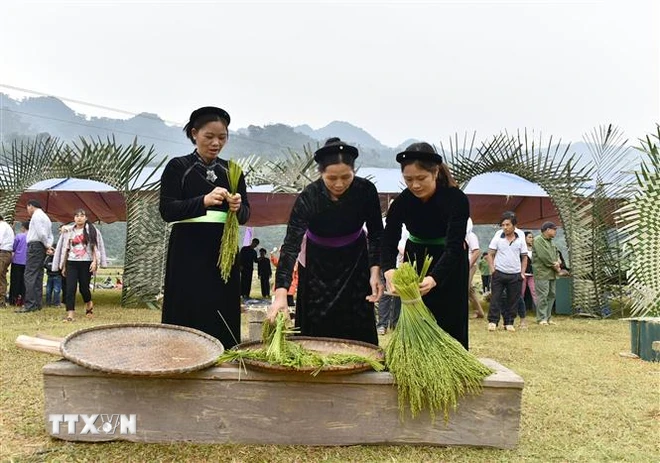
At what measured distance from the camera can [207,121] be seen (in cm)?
309

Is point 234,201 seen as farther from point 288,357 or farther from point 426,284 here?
point 426,284

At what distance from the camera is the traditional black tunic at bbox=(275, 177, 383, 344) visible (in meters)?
3.12

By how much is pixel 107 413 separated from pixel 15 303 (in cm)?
794

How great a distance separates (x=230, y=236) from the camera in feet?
10.2

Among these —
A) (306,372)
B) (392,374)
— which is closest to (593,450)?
(392,374)

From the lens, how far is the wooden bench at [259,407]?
2498mm

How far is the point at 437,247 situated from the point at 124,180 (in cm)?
722

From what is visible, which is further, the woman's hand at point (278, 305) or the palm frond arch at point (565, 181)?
the palm frond arch at point (565, 181)

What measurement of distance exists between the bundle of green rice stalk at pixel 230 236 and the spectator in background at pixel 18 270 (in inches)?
291

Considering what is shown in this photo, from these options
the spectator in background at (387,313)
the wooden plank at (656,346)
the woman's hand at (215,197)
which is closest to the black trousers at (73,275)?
the spectator in background at (387,313)

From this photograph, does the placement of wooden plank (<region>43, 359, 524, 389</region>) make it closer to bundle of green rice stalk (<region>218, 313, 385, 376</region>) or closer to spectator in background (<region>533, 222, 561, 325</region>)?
bundle of green rice stalk (<region>218, 313, 385, 376</region>)

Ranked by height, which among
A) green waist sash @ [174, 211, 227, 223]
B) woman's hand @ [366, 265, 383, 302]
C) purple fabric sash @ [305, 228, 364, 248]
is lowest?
woman's hand @ [366, 265, 383, 302]

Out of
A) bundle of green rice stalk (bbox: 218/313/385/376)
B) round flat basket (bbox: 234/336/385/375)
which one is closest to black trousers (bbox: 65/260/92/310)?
round flat basket (bbox: 234/336/385/375)

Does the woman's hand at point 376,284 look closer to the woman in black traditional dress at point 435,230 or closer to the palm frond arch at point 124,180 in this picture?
the woman in black traditional dress at point 435,230
